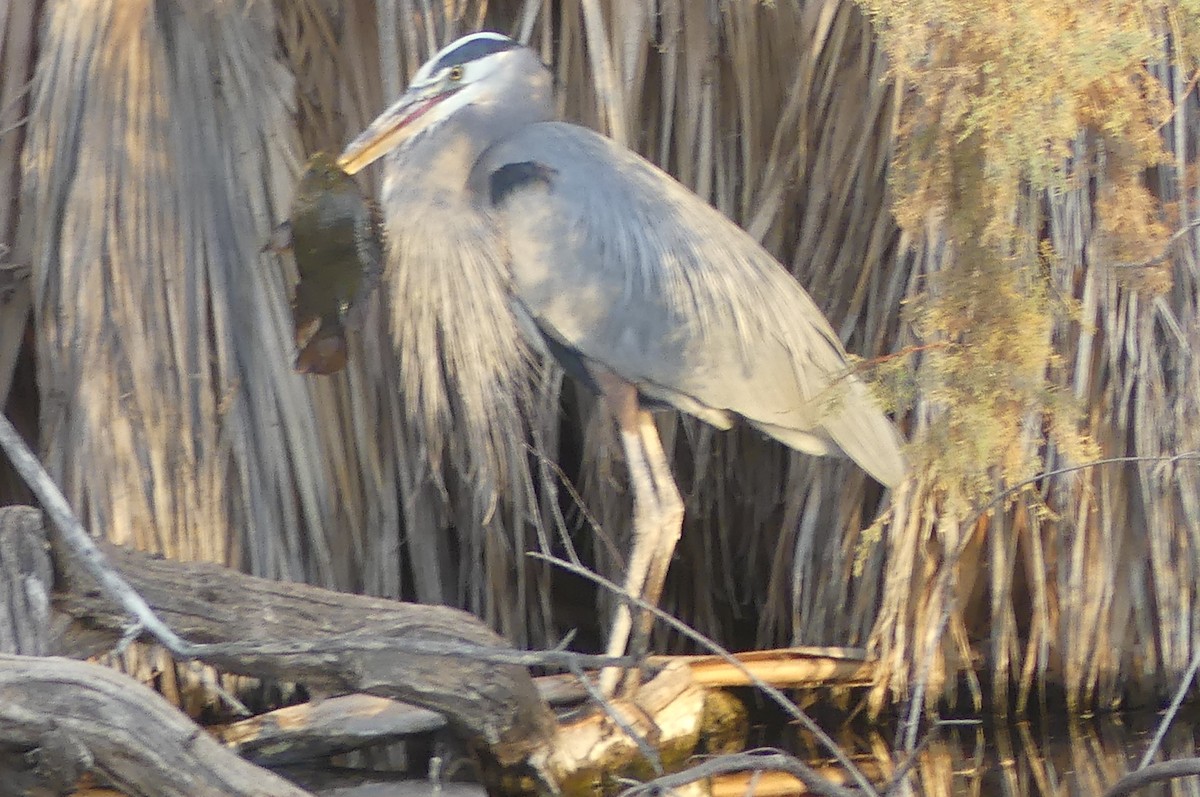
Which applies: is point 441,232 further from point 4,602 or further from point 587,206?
point 4,602

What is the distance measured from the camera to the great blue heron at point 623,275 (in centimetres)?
291

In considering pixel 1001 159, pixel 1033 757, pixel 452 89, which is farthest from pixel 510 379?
pixel 1001 159

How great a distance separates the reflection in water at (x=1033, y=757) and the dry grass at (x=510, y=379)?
0.11 meters

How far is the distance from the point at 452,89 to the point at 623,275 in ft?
1.64

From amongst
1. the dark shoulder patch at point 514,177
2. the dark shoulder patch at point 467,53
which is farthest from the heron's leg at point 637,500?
the dark shoulder patch at point 467,53

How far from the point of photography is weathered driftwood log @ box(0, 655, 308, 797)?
1902mm

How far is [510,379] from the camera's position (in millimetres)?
3100

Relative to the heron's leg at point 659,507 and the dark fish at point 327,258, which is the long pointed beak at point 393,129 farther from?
the heron's leg at point 659,507

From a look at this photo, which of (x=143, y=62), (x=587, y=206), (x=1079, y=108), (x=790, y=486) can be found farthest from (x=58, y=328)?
(x=1079, y=108)

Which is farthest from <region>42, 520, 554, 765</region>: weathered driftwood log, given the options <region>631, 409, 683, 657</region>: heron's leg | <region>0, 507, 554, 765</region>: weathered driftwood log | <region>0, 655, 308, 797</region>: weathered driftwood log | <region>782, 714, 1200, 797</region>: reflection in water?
<region>782, 714, 1200, 797</region>: reflection in water

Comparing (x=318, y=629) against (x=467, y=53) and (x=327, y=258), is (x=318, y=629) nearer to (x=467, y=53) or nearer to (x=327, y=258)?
(x=327, y=258)

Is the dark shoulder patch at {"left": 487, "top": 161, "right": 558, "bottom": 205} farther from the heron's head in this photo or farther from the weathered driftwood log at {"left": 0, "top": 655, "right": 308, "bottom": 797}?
the weathered driftwood log at {"left": 0, "top": 655, "right": 308, "bottom": 797}

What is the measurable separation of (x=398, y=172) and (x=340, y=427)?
57 centimetres

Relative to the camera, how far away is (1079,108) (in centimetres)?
188
